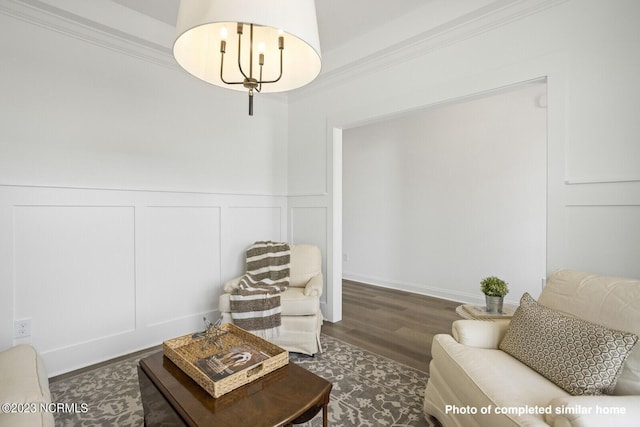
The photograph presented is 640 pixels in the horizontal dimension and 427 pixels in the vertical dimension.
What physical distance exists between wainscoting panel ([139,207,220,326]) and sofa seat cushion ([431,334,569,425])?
2.30 m

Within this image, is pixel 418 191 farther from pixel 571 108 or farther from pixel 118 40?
pixel 118 40

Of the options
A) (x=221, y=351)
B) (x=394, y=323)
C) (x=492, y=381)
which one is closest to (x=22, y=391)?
(x=221, y=351)

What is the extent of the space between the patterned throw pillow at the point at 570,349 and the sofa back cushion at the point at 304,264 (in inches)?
71.7

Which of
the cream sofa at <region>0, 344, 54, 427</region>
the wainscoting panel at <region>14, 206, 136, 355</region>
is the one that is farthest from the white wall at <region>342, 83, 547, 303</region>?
the cream sofa at <region>0, 344, 54, 427</region>

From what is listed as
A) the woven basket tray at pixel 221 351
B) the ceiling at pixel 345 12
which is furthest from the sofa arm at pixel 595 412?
the ceiling at pixel 345 12

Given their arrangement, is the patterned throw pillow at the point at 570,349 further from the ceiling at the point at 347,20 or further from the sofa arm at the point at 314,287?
the ceiling at the point at 347,20

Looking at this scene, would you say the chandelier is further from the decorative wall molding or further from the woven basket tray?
the decorative wall molding

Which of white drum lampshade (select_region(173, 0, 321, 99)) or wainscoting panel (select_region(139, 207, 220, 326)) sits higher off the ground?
white drum lampshade (select_region(173, 0, 321, 99))

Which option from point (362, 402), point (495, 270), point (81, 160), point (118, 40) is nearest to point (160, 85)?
point (118, 40)

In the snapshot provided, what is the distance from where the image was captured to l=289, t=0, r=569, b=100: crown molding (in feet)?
6.81

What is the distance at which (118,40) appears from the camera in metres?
2.53

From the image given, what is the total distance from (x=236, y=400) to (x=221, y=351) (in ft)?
1.35

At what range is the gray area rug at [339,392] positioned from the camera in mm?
1783

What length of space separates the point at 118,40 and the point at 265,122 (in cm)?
154
